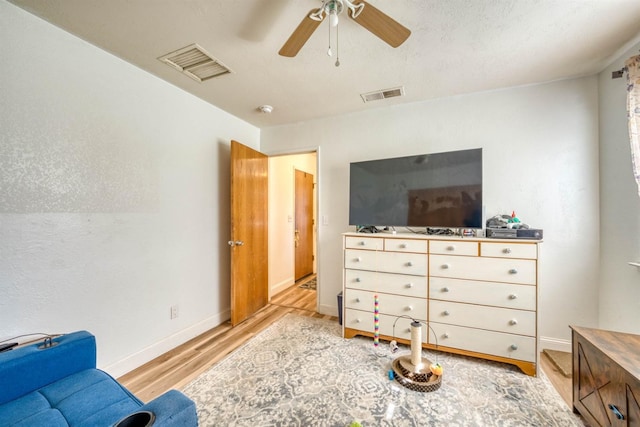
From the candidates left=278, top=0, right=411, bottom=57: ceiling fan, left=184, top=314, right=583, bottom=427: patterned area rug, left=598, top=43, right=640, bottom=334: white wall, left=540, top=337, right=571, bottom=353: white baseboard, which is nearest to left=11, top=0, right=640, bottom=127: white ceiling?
left=278, top=0, right=411, bottom=57: ceiling fan

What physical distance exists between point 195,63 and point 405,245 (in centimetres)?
240

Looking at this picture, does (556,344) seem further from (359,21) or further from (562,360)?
(359,21)

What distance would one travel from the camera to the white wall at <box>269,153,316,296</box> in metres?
3.79

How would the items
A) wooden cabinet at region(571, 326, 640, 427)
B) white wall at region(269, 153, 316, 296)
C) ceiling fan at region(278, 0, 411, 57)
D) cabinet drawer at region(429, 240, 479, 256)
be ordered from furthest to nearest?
white wall at region(269, 153, 316, 296) < cabinet drawer at region(429, 240, 479, 256) < ceiling fan at region(278, 0, 411, 57) < wooden cabinet at region(571, 326, 640, 427)

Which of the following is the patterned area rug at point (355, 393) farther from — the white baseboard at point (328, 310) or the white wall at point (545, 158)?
the white baseboard at point (328, 310)

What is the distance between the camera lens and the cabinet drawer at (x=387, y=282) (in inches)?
86.7

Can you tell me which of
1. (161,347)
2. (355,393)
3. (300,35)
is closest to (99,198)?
(161,347)

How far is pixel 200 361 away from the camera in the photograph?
6.95 ft

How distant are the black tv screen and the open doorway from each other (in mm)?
1155

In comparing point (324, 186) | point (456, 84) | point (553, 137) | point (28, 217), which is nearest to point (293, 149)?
point (324, 186)

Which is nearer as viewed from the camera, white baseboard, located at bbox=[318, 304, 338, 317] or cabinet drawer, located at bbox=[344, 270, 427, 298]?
cabinet drawer, located at bbox=[344, 270, 427, 298]

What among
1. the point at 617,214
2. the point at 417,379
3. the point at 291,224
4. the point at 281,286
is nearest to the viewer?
the point at 417,379

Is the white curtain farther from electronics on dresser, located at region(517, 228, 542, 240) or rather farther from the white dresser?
the white dresser

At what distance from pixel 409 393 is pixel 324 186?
2.22 m
